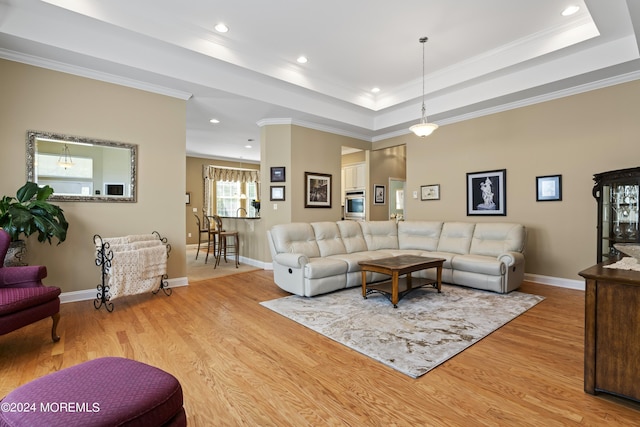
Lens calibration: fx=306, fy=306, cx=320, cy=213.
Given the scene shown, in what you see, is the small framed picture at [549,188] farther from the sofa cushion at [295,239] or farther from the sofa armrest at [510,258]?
the sofa cushion at [295,239]

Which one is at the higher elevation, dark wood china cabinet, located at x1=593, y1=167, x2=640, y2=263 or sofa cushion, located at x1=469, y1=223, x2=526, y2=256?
dark wood china cabinet, located at x1=593, y1=167, x2=640, y2=263

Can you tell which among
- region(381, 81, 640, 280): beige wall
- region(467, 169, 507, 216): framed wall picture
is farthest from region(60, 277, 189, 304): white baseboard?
region(467, 169, 507, 216): framed wall picture

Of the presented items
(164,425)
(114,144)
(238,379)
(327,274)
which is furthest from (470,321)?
(114,144)

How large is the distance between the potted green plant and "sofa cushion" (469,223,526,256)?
5.46 m

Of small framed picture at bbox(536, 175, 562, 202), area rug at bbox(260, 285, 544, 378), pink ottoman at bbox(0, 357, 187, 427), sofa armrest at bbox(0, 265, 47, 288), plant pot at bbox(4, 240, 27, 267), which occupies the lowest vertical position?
area rug at bbox(260, 285, 544, 378)

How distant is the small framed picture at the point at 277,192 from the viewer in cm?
596

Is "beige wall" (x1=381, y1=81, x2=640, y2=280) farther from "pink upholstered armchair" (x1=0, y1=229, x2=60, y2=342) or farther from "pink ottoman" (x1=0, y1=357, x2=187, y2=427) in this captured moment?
"pink upholstered armchair" (x1=0, y1=229, x2=60, y2=342)

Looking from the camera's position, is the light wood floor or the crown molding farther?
the crown molding

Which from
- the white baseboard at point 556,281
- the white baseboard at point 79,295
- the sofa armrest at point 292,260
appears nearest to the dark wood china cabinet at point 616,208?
the white baseboard at point 556,281

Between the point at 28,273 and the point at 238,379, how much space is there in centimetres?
209

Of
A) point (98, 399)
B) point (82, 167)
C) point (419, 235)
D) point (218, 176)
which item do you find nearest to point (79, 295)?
point (82, 167)

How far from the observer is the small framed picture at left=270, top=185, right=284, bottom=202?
5957 mm

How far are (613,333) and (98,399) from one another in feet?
8.65

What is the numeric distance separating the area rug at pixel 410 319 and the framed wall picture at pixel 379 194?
3.69m
